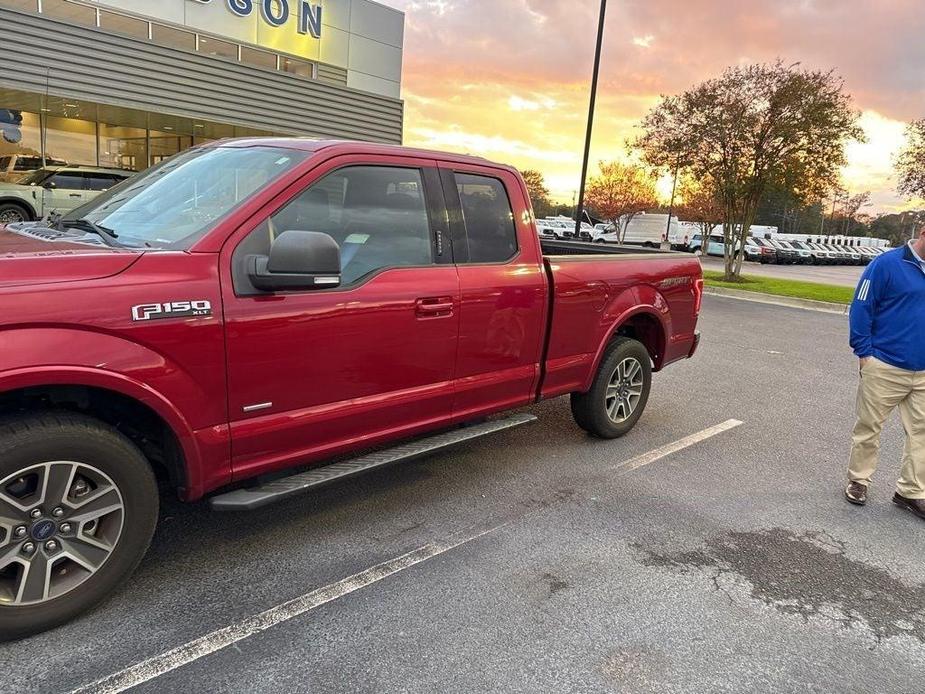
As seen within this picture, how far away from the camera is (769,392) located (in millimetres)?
6930

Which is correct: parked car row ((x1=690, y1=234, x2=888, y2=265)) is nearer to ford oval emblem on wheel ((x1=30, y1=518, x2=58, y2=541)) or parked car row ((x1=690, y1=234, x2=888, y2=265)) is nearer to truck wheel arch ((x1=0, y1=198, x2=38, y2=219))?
truck wheel arch ((x1=0, y1=198, x2=38, y2=219))

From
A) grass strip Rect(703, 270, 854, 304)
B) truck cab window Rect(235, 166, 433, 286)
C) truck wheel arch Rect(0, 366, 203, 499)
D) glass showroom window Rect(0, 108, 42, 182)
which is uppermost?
glass showroom window Rect(0, 108, 42, 182)

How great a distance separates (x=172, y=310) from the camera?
2.56 meters

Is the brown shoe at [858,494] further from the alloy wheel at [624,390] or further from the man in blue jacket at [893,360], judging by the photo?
the alloy wheel at [624,390]

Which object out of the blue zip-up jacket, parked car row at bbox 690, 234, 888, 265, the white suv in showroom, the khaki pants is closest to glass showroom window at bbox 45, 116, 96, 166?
the white suv in showroom

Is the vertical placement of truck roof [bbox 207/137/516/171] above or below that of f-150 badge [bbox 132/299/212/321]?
above

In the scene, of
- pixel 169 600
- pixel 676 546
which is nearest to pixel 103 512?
pixel 169 600

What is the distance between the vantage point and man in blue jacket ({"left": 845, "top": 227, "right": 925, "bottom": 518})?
12.9ft

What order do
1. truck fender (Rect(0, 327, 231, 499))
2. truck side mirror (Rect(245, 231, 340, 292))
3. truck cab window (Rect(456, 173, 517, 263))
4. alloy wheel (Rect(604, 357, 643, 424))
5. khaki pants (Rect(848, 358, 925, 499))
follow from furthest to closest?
alloy wheel (Rect(604, 357, 643, 424))
khaki pants (Rect(848, 358, 925, 499))
truck cab window (Rect(456, 173, 517, 263))
truck side mirror (Rect(245, 231, 340, 292))
truck fender (Rect(0, 327, 231, 499))

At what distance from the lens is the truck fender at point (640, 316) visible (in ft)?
15.4

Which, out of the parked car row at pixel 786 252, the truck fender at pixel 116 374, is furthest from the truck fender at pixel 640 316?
the parked car row at pixel 786 252

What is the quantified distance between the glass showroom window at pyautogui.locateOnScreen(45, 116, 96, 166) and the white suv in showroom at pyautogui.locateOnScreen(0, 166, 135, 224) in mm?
4665

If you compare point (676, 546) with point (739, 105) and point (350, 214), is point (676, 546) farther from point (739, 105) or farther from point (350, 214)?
point (739, 105)

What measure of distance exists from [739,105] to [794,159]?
7.20 feet
